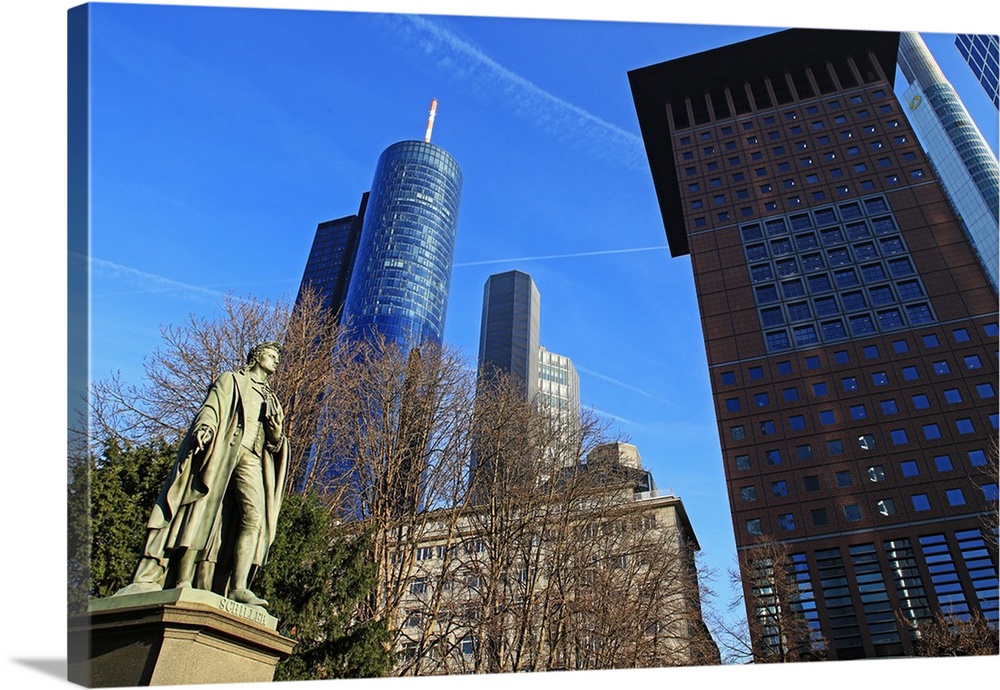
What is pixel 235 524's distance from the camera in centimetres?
771

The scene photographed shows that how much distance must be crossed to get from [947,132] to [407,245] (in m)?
81.1

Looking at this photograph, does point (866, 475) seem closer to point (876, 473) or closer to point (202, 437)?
point (876, 473)

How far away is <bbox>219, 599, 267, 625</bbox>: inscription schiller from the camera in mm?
6816

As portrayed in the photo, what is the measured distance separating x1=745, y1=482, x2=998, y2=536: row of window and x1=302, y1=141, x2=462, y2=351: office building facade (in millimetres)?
68940

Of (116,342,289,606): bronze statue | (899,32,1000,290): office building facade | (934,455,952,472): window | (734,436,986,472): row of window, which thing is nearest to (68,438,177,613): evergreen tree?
(116,342,289,606): bronze statue

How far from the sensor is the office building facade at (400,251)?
116875 mm

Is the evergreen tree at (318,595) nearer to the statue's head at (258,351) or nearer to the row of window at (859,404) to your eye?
the statue's head at (258,351)

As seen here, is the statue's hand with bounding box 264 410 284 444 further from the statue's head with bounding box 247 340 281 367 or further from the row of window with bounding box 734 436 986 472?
the row of window with bounding box 734 436 986 472

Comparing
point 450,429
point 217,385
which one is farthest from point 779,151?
point 217,385

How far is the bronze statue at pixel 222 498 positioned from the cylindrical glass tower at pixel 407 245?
10277 centimetres

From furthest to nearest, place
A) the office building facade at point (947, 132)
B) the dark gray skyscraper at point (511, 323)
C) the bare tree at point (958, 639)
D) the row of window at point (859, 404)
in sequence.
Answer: the dark gray skyscraper at point (511, 323)
the office building facade at point (947, 132)
the row of window at point (859, 404)
the bare tree at point (958, 639)

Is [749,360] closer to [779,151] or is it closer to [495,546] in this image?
[779,151]

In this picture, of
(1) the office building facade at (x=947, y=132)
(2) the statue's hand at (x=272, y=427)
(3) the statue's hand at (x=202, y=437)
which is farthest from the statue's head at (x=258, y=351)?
(1) the office building facade at (x=947, y=132)

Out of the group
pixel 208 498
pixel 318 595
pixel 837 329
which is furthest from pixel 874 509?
pixel 208 498
